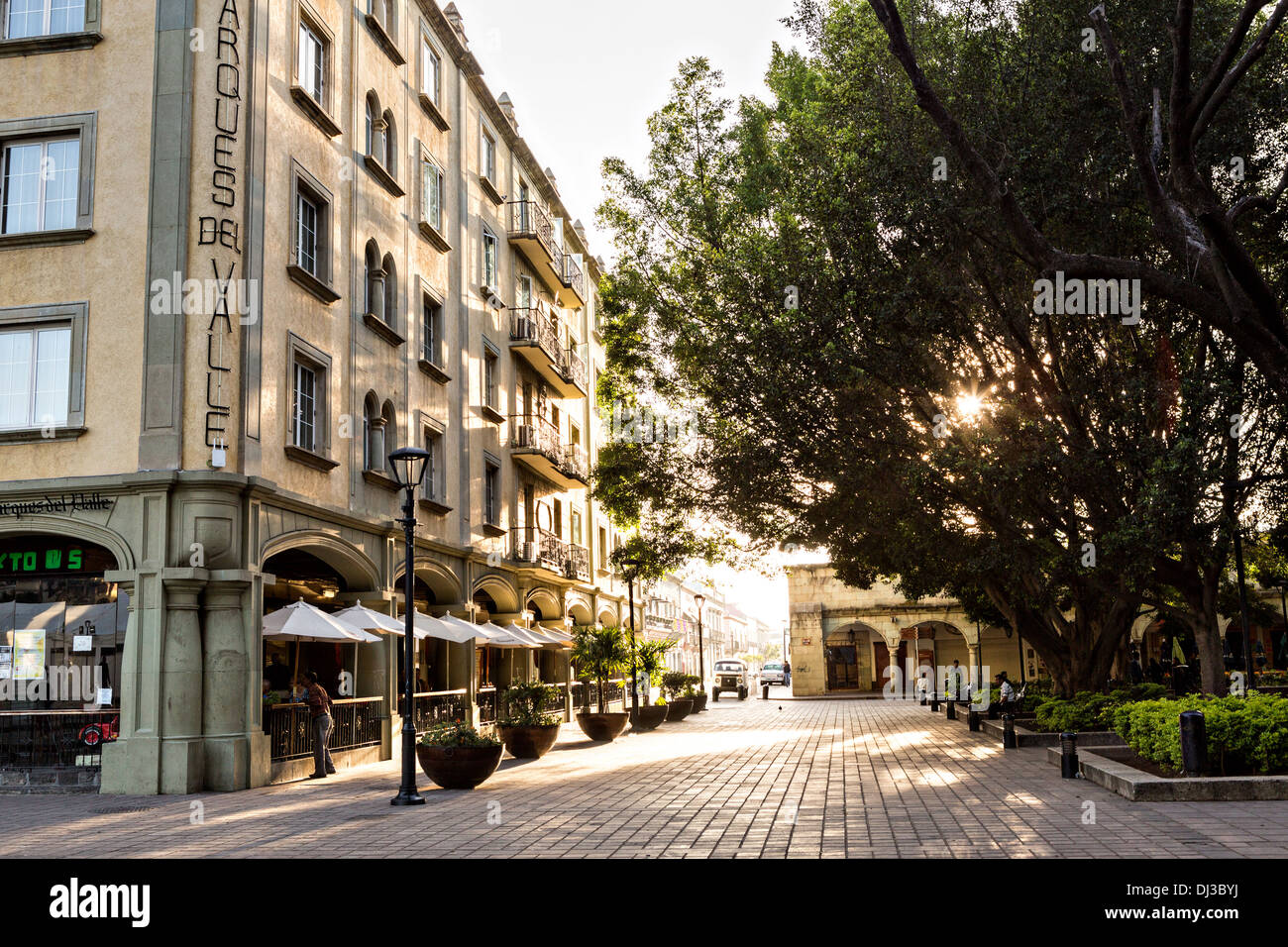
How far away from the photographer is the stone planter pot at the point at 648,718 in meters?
29.0

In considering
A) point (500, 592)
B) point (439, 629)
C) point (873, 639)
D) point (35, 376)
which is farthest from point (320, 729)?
point (873, 639)

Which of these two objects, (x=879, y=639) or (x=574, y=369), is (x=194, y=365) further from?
(x=879, y=639)

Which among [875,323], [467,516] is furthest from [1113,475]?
[467,516]

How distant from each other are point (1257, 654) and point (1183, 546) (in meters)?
31.2

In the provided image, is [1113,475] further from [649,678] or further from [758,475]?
[649,678]

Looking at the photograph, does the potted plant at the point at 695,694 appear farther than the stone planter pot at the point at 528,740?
Yes

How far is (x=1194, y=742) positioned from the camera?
12.6 metres

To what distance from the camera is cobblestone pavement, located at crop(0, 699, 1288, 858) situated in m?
9.73

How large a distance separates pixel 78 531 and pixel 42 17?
8.32 metres

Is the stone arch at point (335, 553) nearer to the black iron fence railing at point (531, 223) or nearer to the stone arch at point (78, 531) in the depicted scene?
the stone arch at point (78, 531)

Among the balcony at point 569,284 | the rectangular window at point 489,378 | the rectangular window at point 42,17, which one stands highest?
the balcony at point 569,284

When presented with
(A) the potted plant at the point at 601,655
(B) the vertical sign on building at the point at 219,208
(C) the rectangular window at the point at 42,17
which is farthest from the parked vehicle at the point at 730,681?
(C) the rectangular window at the point at 42,17

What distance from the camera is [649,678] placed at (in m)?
29.2

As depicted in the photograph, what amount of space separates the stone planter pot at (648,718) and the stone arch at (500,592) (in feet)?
14.2
